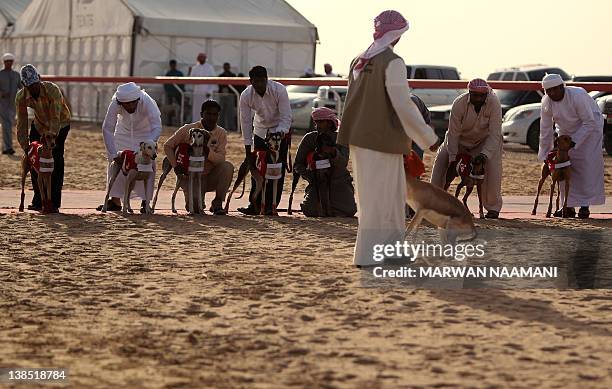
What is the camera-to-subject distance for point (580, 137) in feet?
45.9

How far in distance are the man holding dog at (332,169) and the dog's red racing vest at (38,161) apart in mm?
2345

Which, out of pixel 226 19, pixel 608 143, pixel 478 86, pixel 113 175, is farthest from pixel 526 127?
pixel 113 175

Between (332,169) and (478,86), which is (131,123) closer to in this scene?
(332,169)

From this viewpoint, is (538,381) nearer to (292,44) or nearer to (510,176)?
(510,176)

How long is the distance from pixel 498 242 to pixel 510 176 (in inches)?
357

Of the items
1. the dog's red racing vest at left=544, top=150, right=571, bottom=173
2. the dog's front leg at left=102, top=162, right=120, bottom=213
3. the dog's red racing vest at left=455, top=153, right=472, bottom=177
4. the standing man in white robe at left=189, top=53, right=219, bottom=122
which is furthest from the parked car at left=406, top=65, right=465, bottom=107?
the dog's front leg at left=102, top=162, right=120, bottom=213

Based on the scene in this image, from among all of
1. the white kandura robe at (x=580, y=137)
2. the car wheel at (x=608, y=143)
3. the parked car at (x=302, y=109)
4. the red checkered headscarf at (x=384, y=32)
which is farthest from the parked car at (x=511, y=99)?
the red checkered headscarf at (x=384, y=32)

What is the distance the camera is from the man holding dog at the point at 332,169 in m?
13.6

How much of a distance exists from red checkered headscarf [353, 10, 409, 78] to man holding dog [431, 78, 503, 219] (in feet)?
12.1

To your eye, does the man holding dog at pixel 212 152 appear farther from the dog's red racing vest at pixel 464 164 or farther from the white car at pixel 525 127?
the white car at pixel 525 127

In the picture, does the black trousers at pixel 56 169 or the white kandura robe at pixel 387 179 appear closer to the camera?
the white kandura robe at pixel 387 179

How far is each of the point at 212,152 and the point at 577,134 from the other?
358cm

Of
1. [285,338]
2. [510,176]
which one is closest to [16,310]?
[285,338]

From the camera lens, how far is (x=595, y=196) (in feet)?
47.0
